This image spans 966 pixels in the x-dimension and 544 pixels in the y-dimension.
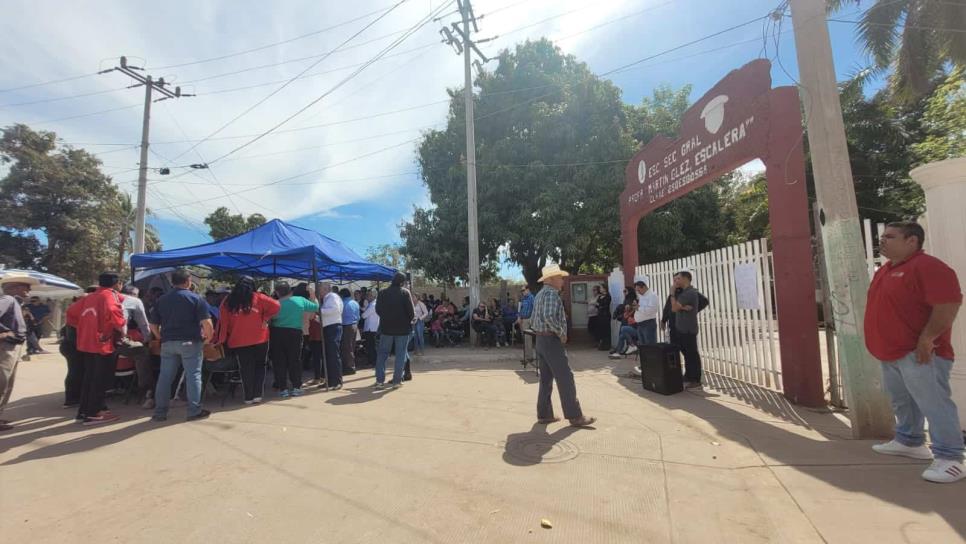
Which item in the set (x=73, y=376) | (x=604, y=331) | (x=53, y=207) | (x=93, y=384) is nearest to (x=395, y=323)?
(x=93, y=384)

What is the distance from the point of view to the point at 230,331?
6.23 metres

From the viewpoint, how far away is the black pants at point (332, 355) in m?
7.34

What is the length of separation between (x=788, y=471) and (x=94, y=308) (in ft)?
23.5

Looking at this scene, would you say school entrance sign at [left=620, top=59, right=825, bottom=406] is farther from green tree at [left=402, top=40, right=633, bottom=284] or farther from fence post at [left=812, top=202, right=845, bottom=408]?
green tree at [left=402, top=40, right=633, bottom=284]

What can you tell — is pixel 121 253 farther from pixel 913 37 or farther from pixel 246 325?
pixel 913 37

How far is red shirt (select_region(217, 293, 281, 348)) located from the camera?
619cm

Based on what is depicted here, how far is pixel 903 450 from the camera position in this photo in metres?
3.67

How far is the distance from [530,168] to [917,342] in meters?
12.3

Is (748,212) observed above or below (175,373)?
above

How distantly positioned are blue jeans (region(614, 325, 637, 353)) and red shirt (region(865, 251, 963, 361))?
6931 millimetres

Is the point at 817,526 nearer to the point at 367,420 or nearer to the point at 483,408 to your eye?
the point at 483,408

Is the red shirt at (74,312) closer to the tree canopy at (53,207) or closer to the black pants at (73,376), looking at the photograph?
the black pants at (73,376)

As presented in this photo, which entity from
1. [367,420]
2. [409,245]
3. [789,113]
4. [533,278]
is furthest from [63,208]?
[789,113]

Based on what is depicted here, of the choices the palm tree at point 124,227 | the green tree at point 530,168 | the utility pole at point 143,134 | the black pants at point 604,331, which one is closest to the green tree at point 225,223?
the palm tree at point 124,227
